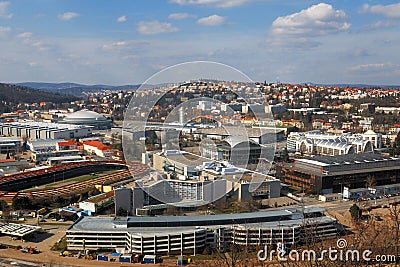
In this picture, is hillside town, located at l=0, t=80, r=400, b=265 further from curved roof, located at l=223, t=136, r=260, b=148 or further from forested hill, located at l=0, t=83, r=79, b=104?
forested hill, located at l=0, t=83, r=79, b=104

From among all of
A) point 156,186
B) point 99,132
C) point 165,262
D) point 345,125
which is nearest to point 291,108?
point 345,125

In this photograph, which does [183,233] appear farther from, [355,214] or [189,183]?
[355,214]

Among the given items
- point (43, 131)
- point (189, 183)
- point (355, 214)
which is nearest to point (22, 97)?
point (43, 131)

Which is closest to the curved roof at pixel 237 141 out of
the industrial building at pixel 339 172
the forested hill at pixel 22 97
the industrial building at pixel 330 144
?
the industrial building at pixel 339 172

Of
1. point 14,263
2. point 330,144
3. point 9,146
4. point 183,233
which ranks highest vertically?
point 330,144

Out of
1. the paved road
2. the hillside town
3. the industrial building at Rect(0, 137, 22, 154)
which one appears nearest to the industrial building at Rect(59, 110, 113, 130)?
the hillside town

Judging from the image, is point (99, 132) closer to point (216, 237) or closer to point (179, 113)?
point (179, 113)
